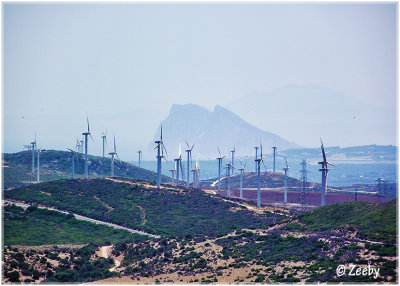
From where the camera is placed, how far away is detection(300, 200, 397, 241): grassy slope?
60756mm

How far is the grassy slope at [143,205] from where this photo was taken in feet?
328

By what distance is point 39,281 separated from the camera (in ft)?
173

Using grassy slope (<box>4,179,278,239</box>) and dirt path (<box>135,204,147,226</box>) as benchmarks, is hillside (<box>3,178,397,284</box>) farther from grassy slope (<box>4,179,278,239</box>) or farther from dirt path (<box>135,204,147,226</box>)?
dirt path (<box>135,204,147,226</box>)

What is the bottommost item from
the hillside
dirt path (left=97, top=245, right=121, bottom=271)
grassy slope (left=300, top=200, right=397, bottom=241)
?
dirt path (left=97, top=245, right=121, bottom=271)

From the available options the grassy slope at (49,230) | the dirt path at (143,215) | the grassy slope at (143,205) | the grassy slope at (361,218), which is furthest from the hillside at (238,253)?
the grassy slope at (49,230)

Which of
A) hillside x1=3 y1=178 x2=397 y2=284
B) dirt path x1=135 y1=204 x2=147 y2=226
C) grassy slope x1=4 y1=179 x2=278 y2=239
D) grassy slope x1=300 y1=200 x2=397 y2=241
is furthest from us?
dirt path x1=135 y1=204 x2=147 y2=226

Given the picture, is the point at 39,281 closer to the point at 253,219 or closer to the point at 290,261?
the point at 290,261

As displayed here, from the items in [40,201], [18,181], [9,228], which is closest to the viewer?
→ [9,228]

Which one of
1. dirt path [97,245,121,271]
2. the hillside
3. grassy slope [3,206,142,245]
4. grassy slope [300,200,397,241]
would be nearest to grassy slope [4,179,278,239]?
the hillside

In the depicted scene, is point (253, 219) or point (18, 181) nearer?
point (253, 219)

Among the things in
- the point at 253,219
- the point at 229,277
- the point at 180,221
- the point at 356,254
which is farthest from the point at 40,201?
the point at 356,254

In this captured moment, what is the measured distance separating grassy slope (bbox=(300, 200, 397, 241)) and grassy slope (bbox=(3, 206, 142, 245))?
33.3 m

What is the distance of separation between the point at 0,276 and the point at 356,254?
3742 cm

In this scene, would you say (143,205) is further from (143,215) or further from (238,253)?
(238,253)
